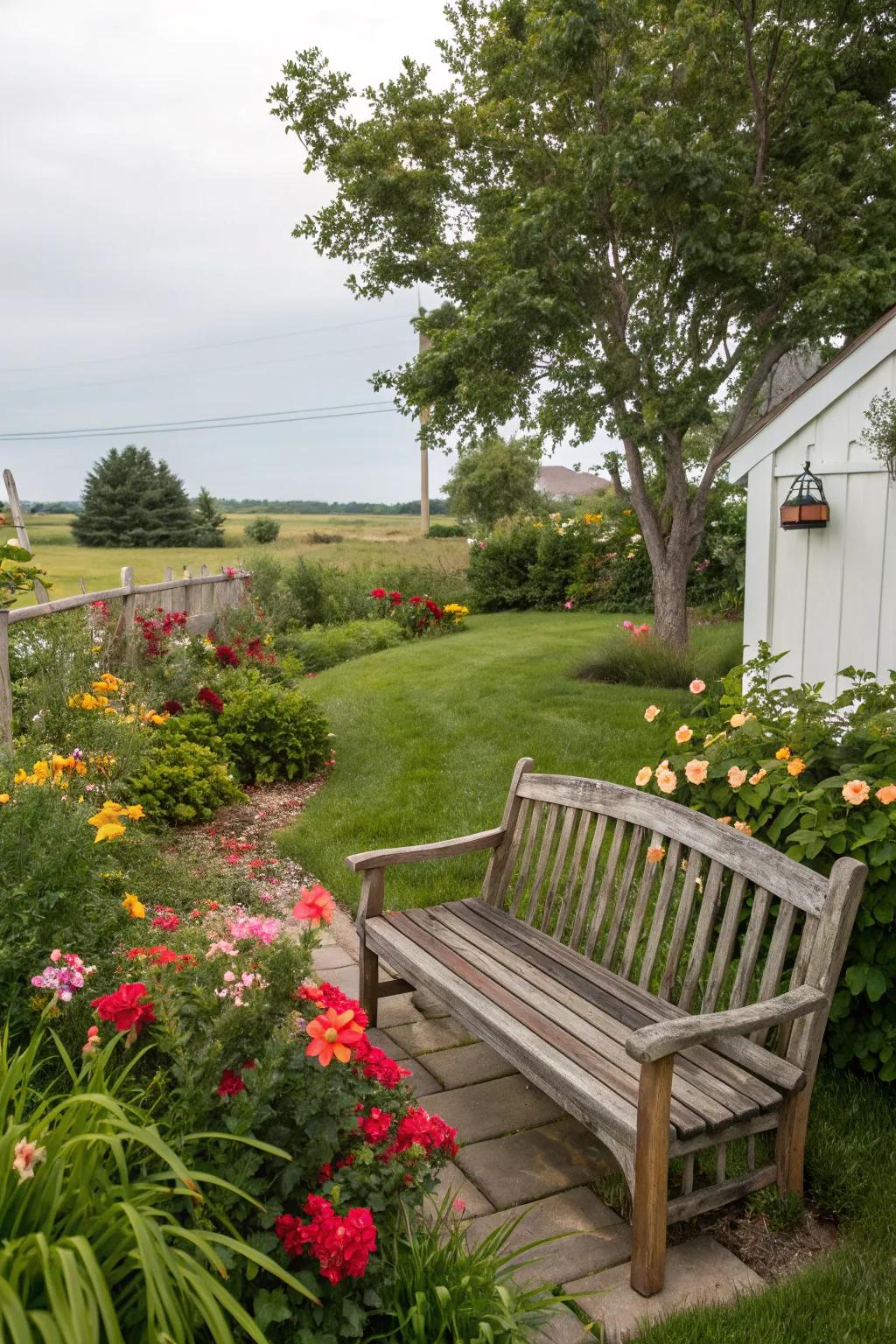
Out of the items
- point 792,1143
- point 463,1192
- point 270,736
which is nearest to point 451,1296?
point 463,1192

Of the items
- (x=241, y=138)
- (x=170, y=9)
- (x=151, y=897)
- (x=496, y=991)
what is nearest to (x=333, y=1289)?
(x=496, y=991)

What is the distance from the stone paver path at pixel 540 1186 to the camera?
227 centimetres

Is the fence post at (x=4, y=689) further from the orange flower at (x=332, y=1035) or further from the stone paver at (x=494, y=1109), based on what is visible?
the orange flower at (x=332, y=1035)

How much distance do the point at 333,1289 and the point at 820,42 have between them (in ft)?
37.6

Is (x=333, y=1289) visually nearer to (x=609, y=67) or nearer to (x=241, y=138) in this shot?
(x=609, y=67)

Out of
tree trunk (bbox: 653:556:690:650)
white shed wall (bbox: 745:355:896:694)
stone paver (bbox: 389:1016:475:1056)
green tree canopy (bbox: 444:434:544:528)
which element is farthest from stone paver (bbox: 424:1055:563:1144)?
green tree canopy (bbox: 444:434:544:528)

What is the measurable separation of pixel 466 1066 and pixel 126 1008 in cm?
164

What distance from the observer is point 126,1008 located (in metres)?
2.14

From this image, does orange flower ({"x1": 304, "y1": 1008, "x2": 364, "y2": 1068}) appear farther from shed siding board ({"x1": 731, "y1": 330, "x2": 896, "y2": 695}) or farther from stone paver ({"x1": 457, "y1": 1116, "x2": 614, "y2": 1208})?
shed siding board ({"x1": 731, "y1": 330, "x2": 896, "y2": 695})

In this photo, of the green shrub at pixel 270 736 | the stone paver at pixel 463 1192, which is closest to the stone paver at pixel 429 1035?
the stone paver at pixel 463 1192

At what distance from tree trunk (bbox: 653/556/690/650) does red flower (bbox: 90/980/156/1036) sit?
32.5 ft

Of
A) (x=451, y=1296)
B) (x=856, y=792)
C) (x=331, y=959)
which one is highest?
(x=856, y=792)

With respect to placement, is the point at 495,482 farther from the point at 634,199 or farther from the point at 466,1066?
the point at 466,1066

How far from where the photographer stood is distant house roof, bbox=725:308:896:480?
5.27 metres
